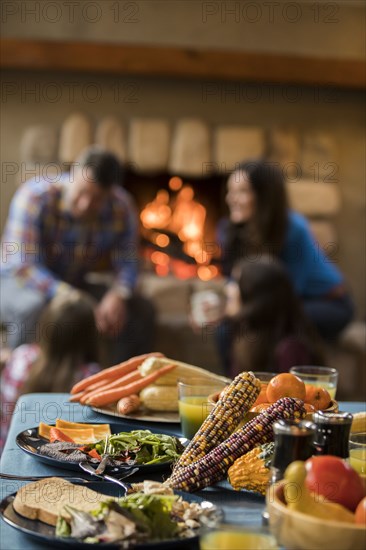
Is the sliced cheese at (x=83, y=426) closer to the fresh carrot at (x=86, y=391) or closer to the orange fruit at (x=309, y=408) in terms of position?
the fresh carrot at (x=86, y=391)

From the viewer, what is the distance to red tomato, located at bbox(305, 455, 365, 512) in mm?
944

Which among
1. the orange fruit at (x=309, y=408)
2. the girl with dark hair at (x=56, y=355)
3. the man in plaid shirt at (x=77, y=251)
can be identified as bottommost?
the girl with dark hair at (x=56, y=355)

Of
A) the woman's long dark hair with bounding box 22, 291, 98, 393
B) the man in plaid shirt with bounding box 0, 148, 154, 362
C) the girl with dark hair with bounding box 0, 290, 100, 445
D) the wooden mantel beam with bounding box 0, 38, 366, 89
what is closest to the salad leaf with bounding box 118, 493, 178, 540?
the girl with dark hair with bounding box 0, 290, 100, 445

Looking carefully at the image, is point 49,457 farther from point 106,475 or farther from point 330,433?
point 330,433

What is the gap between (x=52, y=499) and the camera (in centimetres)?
107

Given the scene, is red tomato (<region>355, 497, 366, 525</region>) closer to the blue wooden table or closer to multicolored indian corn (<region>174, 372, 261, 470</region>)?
the blue wooden table

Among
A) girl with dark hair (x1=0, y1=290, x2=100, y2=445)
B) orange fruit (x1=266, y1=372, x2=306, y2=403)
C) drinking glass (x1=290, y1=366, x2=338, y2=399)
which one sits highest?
orange fruit (x1=266, y1=372, x2=306, y2=403)

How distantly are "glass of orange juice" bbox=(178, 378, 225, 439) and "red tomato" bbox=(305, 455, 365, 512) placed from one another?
0.53 m

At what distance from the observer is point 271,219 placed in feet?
13.8

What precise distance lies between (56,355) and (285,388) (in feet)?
7.90

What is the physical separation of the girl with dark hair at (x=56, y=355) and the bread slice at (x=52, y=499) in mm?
2059

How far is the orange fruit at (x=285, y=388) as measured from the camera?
52.8 inches

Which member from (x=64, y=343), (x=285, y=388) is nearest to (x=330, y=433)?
(x=285, y=388)

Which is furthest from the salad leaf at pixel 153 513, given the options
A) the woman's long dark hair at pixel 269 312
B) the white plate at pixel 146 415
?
the woman's long dark hair at pixel 269 312
